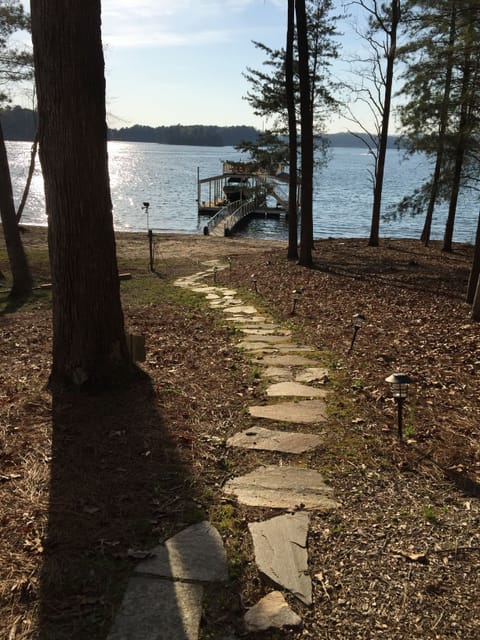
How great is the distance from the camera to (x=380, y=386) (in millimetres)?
4504

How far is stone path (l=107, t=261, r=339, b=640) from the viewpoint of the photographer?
2.06 meters

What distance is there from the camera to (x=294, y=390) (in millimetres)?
4410

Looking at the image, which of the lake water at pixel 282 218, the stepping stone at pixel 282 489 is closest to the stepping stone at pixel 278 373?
the stepping stone at pixel 282 489

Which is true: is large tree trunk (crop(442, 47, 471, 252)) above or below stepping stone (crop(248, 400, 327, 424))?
above

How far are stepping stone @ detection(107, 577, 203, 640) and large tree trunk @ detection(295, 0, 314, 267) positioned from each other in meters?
10.7

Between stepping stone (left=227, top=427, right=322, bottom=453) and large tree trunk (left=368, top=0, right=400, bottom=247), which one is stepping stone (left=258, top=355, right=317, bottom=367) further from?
large tree trunk (left=368, top=0, right=400, bottom=247)

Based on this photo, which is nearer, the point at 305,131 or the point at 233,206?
the point at 305,131

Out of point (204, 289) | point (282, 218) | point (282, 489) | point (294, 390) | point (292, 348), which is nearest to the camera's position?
point (282, 489)

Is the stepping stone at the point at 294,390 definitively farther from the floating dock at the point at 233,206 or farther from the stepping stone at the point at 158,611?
the floating dock at the point at 233,206

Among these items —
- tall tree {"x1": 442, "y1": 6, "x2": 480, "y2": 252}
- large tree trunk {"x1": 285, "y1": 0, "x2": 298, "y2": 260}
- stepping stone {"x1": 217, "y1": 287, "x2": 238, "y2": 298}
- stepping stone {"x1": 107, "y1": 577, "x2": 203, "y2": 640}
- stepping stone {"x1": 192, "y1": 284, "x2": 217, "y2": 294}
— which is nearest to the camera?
stepping stone {"x1": 107, "y1": 577, "x2": 203, "y2": 640}

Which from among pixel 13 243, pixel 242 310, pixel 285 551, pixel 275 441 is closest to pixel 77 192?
pixel 275 441

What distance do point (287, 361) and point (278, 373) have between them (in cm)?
40

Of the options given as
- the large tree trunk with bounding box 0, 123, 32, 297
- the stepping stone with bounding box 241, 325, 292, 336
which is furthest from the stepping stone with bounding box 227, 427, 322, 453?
the large tree trunk with bounding box 0, 123, 32, 297

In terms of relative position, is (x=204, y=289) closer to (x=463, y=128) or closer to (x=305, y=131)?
(x=305, y=131)
